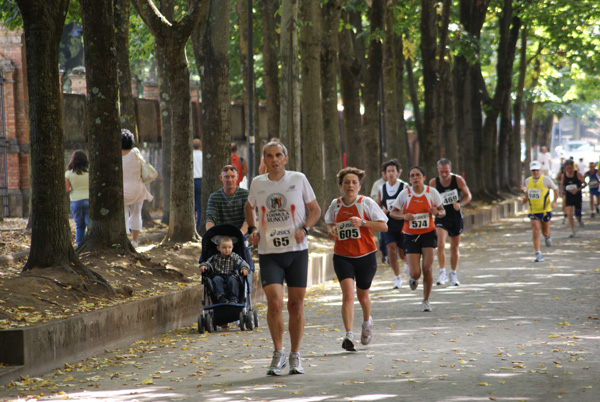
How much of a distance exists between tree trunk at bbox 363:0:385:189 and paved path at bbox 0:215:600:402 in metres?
9.99

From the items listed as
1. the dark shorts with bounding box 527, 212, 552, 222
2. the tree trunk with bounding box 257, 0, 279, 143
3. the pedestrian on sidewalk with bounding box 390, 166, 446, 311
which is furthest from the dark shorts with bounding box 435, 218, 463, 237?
the tree trunk with bounding box 257, 0, 279, 143

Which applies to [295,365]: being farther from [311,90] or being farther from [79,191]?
[311,90]

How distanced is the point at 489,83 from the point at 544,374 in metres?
45.4

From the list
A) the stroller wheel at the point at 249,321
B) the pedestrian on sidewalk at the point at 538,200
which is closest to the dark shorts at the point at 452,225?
the pedestrian on sidewalk at the point at 538,200

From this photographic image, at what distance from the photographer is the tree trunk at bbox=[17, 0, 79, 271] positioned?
35.3 feet

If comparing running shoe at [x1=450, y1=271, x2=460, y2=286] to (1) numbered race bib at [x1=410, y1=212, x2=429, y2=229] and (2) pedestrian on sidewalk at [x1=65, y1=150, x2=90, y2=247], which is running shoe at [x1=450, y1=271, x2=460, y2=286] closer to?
(1) numbered race bib at [x1=410, y1=212, x2=429, y2=229]

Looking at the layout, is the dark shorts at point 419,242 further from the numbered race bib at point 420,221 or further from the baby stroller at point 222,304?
the baby stroller at point 222,304

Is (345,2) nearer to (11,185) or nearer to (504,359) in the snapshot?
(11,185)

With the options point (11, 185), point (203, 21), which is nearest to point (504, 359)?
point (203, 21)

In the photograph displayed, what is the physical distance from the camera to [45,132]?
35.5 feet

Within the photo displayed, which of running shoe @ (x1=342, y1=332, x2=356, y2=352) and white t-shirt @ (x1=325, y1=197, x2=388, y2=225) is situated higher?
white t-shirt @ (x1=325, y1=197, x2=388, y2=225)

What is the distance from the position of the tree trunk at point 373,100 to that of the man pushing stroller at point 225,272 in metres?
13.1

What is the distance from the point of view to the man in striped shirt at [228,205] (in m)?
11.7

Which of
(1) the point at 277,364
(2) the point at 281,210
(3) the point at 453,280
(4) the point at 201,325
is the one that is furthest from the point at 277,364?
(3) the point at 453,280
